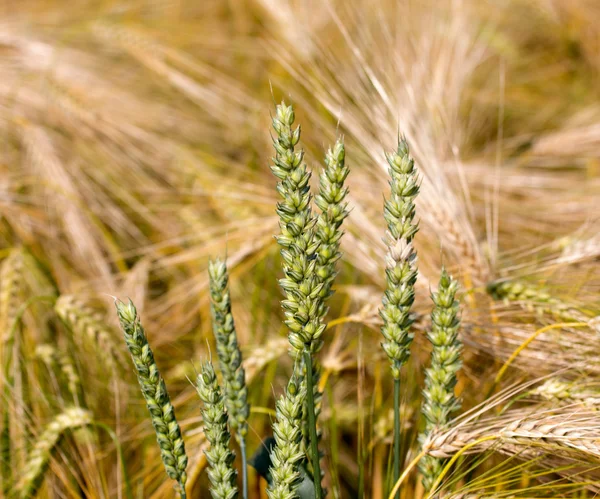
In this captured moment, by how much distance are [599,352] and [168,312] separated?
32.3 inches

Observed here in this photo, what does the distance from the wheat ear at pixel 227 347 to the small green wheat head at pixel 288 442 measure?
0.09m

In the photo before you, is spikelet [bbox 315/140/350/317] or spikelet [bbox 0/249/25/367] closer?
spikelet [bbox 315/140/350/317]

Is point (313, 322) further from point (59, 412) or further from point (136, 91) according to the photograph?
point (136, 91)

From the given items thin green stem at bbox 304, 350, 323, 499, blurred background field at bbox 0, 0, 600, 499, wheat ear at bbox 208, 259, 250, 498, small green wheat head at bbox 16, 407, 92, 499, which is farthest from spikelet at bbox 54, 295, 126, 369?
thin green stem at bbox 304, 350, 323, 499

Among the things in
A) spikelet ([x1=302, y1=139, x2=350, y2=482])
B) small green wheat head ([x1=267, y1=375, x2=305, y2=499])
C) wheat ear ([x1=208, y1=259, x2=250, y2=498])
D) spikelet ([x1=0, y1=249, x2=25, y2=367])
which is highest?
spikelet ([x1=0, y1=249, x2=25, y2=367])

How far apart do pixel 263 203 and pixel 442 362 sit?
768 millimetres

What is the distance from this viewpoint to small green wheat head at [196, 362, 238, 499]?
62cm

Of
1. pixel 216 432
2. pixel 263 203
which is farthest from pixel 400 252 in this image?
pixel 263 203

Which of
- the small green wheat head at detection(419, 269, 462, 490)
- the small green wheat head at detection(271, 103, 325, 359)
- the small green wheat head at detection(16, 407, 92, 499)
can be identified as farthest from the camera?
the small green wheat head at detection(16, 407, 92, 499)

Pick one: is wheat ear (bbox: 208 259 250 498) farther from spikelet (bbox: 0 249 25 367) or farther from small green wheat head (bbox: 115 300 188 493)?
spikelet (bbox: 0 249 25 367)

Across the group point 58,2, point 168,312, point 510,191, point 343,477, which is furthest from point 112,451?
point 58,2

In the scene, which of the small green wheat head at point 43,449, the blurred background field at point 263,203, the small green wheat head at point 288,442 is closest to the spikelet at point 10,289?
the blurred background field at point 263,203

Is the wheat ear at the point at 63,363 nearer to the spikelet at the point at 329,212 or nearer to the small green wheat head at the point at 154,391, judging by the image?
the small green wheat head at the point at 154,391

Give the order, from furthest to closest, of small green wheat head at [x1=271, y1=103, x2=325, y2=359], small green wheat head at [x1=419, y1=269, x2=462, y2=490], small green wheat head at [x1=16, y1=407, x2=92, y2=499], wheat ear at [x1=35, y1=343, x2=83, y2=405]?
1. wheat ear at [x1=35, y1=343, x2=83, y2=405]
2. small green wheat head at [x1=16, y1=407, x2=92, y2=499]
3. small green wheat head at [x1=419, y1=269, x2=462, y2=490]
4. small green wheat head at [x1=271, y1=103, x2=325, y2=359]
